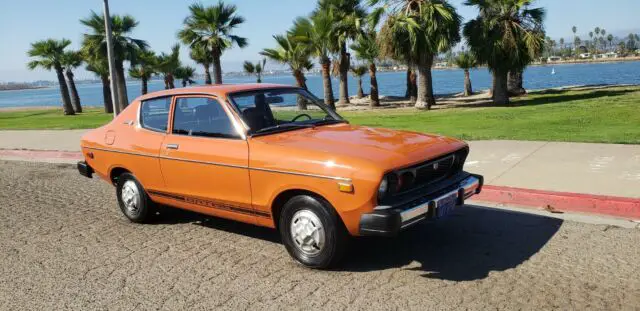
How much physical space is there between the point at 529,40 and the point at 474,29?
227 centimetres

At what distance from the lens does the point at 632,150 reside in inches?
338

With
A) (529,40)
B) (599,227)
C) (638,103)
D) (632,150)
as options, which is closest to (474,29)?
(529,40)

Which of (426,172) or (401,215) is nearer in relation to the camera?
(401,215)

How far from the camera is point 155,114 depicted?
6.08 meters


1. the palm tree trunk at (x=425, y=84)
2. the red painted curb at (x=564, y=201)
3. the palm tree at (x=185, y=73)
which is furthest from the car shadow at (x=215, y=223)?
the palm tree at (x=185, y=73)

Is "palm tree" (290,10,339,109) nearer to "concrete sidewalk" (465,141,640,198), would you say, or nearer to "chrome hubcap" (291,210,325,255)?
"concrete sidewalk" (465,141,640,198)

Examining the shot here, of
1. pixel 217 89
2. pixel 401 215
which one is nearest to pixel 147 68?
pixel 217 89

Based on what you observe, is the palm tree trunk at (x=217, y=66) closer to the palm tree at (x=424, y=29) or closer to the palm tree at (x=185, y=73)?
the palm tree at (x=424, y=29)

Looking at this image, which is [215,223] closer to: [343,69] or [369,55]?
[343,69]

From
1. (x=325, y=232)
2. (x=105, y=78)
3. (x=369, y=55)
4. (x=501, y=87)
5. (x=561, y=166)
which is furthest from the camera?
(x=105, y=78)

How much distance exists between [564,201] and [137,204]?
4908 mm

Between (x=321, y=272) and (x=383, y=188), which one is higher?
(x=383, y=188)

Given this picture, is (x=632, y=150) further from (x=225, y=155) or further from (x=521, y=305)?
(x=225, y=155)

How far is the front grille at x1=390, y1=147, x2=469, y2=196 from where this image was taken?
4391mm
